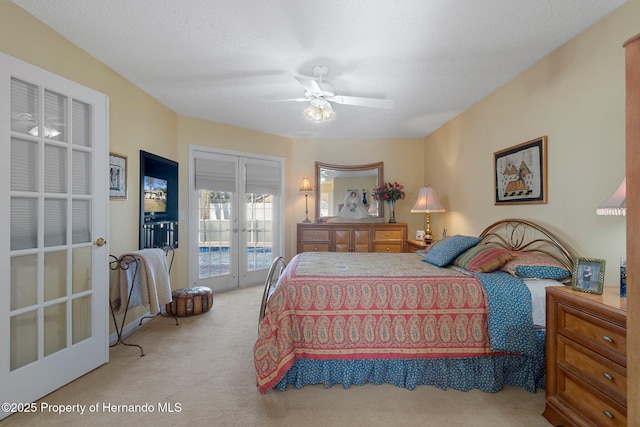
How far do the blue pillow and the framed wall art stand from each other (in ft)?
1.94

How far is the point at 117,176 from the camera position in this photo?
9.71ft

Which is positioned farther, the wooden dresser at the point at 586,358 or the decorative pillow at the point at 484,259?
the decorative pillow at the point at 484,259

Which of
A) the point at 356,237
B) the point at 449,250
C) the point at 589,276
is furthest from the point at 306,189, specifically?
the point at 589,276

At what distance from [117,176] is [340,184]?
3242 millimetres

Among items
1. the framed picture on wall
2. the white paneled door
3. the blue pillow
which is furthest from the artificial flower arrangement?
the white paneled door

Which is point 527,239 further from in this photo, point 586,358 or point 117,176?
point 117,176

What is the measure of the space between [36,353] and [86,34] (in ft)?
7.47

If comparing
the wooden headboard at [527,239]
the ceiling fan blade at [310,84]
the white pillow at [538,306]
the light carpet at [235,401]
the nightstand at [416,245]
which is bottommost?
the light carpet at [235,401]

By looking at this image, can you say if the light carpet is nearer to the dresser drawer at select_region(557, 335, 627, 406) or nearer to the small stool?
the dresser drawer at select_region(557, 335, 627, 406)

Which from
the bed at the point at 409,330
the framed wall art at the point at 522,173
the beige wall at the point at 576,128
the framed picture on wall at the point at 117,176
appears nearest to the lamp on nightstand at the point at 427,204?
the beige wall at the point at 576,128

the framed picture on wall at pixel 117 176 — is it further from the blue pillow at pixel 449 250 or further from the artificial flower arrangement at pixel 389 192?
the artificial flower arrangement at pixel 389 192

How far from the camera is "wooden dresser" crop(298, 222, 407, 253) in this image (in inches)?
187

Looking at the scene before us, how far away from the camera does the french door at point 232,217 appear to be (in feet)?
14.6

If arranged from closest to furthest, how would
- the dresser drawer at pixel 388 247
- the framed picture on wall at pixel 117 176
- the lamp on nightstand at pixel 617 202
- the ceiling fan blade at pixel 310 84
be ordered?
the lamp on nightstand at pixel 617 202
the ceiling fan blade at pixel 310 84
the framed picture on wall at pixel 117 176
the dresser drawer at pixel 388 247
